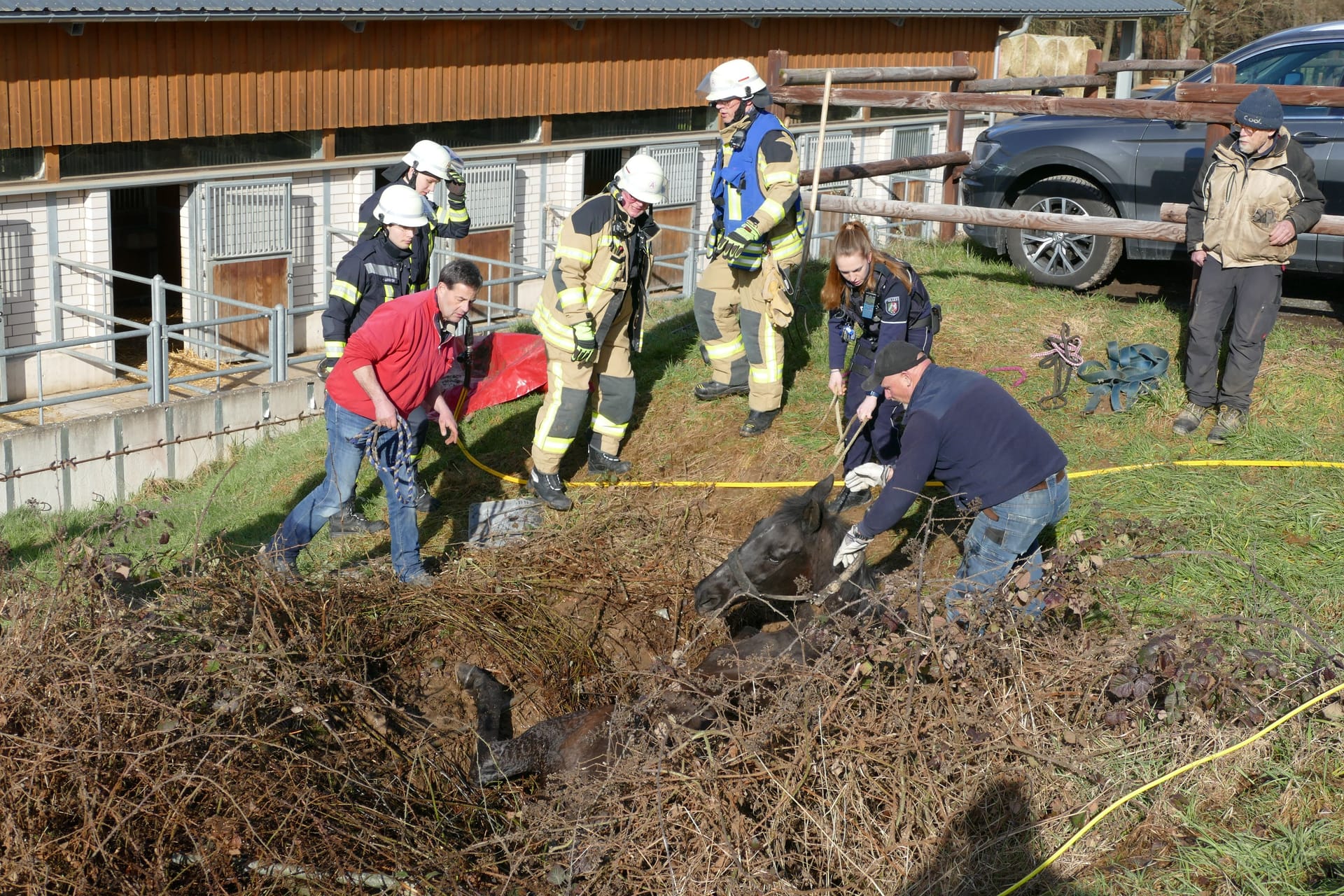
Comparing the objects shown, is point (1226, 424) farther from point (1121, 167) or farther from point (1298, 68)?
point (1298, 68)

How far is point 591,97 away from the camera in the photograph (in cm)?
1600

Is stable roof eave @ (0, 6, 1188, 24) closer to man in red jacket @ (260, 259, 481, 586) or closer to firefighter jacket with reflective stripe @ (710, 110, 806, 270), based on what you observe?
firefighter jacket with reflective stripe @ (710, 110, 806, 270)

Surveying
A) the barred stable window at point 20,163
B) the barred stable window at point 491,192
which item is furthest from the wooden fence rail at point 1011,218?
the barred stable window at point 20,163

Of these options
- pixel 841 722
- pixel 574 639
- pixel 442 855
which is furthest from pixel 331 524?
pixel 841 722

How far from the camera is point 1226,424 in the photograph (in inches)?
280

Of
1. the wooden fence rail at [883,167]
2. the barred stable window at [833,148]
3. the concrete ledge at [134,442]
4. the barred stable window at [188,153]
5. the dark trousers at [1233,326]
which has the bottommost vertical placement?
the concrete ledge at [134,442]

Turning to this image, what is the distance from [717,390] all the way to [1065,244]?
3100 millimetres

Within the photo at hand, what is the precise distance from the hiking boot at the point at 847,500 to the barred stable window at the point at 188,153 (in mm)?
8446

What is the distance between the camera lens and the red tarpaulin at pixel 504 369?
8.76 meters

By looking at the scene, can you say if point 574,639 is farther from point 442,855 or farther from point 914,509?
point 914,509

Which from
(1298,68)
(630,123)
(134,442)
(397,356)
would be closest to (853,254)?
(397,356)

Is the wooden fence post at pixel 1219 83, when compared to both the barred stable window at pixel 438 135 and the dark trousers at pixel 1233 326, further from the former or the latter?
the barred stable window at pixel 438 135

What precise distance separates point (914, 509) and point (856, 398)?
26.2 inches

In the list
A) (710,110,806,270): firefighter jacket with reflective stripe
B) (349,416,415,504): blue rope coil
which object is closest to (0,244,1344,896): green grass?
(349,416,415,504): blue rope coil
